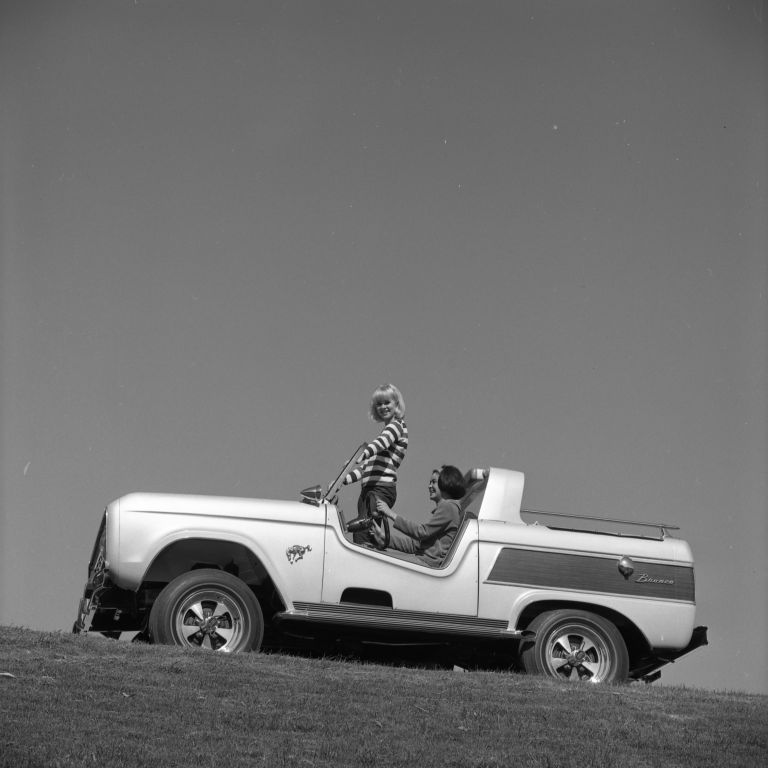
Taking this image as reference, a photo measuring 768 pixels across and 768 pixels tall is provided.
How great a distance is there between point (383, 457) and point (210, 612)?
6.77 feet

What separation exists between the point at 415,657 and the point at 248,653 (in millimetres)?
1854

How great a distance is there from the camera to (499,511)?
11.2 m

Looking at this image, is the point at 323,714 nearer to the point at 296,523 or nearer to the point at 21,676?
the point at 21,676

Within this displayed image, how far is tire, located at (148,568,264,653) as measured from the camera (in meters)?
10.2

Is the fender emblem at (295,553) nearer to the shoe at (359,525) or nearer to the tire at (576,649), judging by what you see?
the shoe at (359,525)

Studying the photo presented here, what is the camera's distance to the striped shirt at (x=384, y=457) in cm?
1139

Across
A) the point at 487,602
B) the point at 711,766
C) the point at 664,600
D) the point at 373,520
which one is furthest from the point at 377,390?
the point at 711,766

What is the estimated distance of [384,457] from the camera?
37.7ft

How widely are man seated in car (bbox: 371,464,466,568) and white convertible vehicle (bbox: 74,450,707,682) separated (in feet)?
0.47

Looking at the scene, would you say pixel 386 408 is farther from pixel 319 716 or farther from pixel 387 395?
pixel 319 716

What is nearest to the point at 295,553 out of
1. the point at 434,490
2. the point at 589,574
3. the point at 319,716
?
the point at 434,490

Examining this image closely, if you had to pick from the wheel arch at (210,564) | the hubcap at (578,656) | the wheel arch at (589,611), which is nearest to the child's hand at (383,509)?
the wheel arch at (210,564)

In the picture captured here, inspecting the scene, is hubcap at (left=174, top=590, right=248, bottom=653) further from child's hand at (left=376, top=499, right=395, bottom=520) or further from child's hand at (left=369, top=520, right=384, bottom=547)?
child's hand at (left=376, top=499, right=395, bottom=520)

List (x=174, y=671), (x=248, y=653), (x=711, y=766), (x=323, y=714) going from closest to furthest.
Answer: (x=711, y=766) < (x=323, y=714) < (x=174, y=671) < (x=248, y=653)
